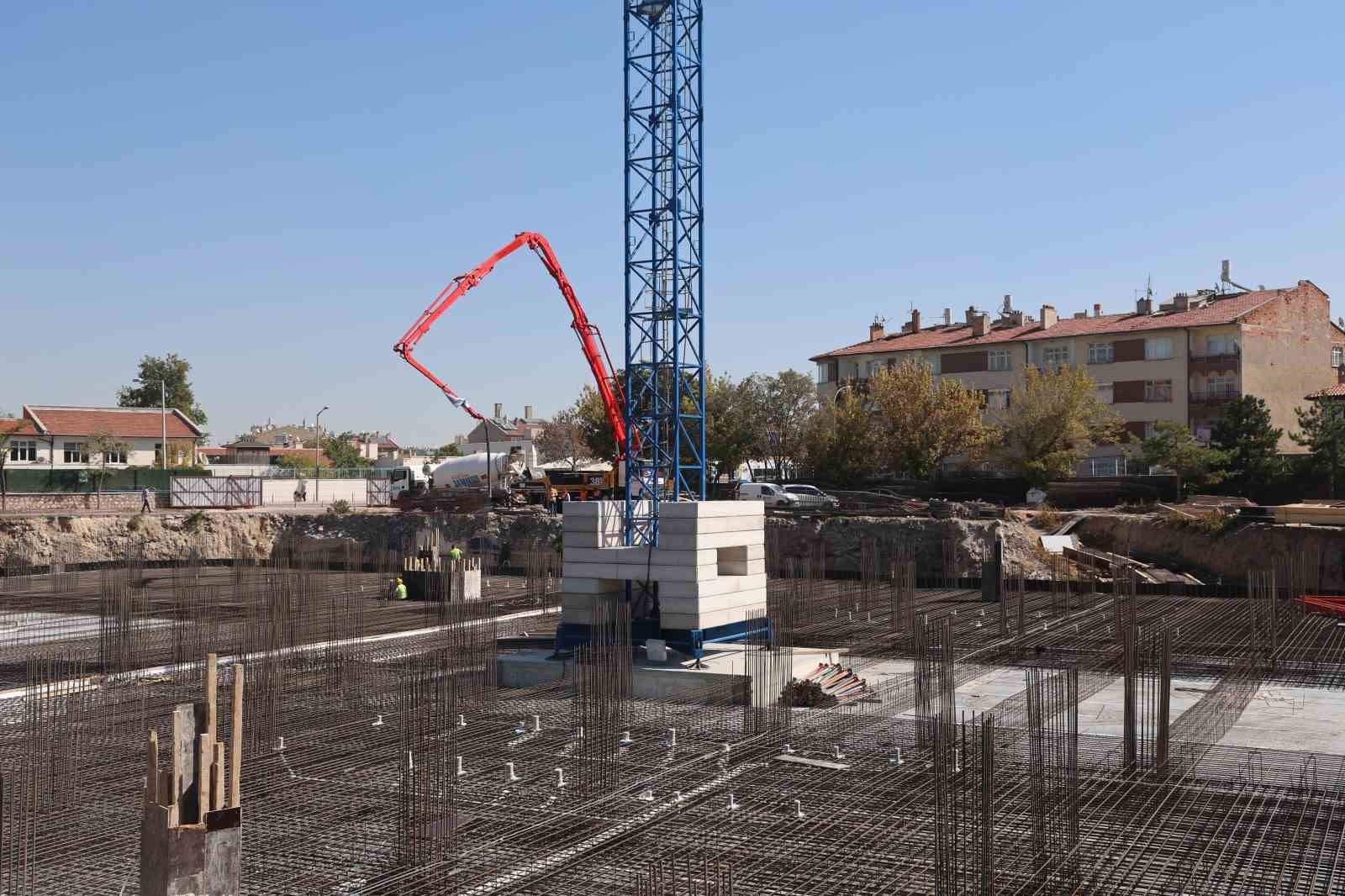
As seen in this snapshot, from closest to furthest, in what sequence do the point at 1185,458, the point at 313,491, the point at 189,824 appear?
the point at 189,824, the point at 1185,458, the point at 313,491

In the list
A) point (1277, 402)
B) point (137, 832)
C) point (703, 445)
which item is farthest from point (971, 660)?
point (1277, 402)

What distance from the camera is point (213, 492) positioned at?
1767 inches

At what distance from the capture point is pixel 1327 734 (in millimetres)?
13039

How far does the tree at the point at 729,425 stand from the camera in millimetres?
52219

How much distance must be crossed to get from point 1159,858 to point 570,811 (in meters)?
4.55

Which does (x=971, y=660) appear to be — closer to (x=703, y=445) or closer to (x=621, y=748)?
(x=703, y=445)

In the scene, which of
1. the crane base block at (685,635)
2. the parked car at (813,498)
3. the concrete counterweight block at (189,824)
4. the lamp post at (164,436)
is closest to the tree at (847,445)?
the parked car at (813,498)

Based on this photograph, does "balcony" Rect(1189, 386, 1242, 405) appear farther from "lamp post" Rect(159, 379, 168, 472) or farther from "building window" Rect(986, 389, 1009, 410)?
"lamp post" Rect(159, 379, 168, 472)

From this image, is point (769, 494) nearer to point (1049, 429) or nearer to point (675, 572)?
point (1049, 429)

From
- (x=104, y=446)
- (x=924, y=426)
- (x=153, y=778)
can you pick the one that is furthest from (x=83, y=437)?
(x=153, y=778)

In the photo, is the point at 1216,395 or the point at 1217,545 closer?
the point at 1217,545

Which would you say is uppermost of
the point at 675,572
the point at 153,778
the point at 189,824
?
the point at 675,572

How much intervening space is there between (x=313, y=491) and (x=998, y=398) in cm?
2932

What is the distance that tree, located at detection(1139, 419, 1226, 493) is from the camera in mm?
37625
